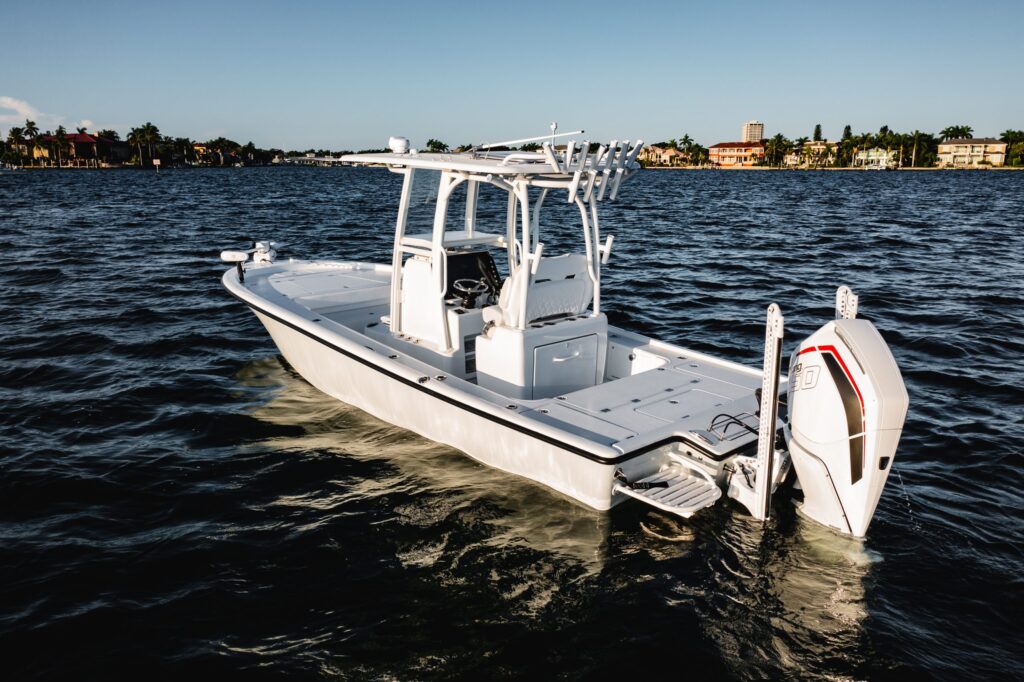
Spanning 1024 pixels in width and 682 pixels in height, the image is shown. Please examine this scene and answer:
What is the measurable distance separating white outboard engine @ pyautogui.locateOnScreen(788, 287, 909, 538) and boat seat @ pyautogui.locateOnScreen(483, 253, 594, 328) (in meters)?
2.57

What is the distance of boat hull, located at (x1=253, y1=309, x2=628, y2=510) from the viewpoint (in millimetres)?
5949

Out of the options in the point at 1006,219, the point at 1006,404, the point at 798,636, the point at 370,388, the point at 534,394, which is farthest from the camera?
the point at 1006,219

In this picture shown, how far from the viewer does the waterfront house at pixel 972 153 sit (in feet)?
456

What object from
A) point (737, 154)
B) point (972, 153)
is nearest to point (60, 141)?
point (737, 154)

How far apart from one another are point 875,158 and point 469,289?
6646 inches

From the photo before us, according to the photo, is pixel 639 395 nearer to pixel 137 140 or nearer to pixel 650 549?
pixel 650 549

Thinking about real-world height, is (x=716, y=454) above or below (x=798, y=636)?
above

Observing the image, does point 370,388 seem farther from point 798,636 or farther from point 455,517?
point 798,636

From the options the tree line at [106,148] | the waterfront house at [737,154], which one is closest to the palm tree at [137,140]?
the tree line at [106,148]

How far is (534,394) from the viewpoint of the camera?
7.16 metres

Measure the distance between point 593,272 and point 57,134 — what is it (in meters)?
168

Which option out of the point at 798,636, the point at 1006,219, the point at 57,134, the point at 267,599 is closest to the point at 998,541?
the point at 798,636

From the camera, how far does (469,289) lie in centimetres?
802

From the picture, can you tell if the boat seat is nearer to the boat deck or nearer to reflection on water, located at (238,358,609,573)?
the boat deck
